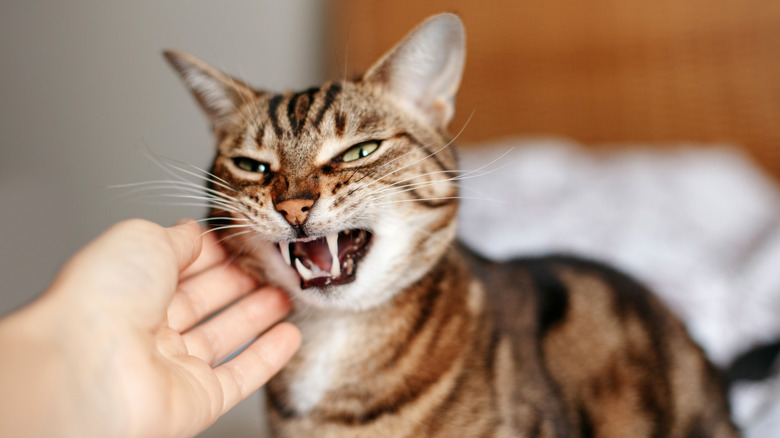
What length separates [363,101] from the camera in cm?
100

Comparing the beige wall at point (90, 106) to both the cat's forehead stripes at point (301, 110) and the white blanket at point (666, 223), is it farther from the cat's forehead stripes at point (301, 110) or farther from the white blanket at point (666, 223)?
the cat's forehead stripes at point (301, 110)

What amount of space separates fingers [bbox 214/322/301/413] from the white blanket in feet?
1.93

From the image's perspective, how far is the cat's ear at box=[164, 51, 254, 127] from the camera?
104 cm

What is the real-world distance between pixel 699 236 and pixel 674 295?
422mm

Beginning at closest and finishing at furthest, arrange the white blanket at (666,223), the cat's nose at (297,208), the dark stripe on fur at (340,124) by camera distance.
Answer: the cat's nose at (297,208) < the dark stripe on fur at (340,124) < the white blanket at (666,223)

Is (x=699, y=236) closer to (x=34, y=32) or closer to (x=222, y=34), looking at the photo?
(x=222, y=34)

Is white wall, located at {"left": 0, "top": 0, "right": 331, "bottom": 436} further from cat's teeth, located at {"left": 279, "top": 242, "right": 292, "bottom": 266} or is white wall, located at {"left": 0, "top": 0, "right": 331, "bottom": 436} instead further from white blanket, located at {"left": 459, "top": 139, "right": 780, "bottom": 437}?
cat's teeth, located at {"left": 279, "top": 242, "right": 292, "bottom": 266}

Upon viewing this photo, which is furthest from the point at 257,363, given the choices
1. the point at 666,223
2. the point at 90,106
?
the point at 90,106

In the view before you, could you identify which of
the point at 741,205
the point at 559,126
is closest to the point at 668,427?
the point at 741,205

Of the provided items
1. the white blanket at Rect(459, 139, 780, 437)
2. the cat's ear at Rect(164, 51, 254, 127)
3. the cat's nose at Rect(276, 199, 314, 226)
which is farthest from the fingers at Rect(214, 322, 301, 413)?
the white blanket at Rect(459, 139, 780, 437)

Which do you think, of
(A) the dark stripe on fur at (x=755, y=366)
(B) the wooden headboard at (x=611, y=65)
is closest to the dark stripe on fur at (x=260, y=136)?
(A) the dark stripe on fur at (x=755, y=366)

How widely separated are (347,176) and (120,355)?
16.4 inches

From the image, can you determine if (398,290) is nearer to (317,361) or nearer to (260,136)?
(317,361)

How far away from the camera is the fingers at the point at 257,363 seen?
33.4 inches
